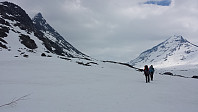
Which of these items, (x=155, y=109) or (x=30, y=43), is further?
(x=30, y=43)

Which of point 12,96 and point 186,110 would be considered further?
point 12,96

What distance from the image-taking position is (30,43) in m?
90.6

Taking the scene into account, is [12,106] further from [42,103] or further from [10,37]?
[10,37]

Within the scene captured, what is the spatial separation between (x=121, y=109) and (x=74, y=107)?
6.09 ft

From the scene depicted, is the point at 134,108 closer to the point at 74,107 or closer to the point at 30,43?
the point at 74,107

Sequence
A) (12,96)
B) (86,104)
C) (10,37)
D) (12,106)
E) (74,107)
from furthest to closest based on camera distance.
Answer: (10,37)
(12,96)
(86,104)
(74,107)
(12,106)

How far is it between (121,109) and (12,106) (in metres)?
4.06

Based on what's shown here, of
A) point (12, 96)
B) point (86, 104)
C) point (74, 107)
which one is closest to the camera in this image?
point (74, 107)

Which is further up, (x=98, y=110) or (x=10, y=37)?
(x=10, y=37)

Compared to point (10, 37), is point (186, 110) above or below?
below

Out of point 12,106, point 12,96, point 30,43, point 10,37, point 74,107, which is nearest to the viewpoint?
point 12,106

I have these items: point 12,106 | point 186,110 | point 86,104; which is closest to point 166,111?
point 186,110

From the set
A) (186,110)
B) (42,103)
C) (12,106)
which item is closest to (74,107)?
(42,103)

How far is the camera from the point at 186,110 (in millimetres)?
6301
